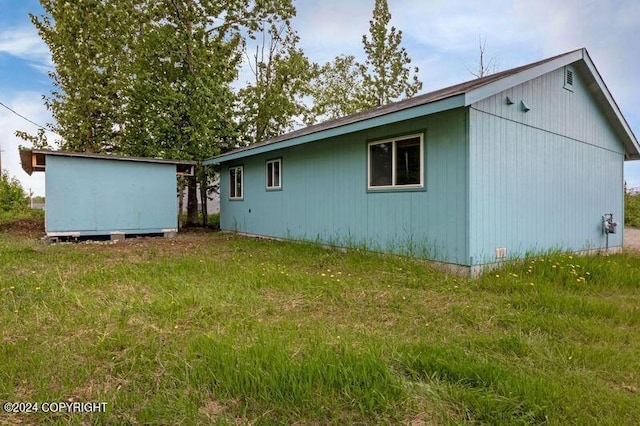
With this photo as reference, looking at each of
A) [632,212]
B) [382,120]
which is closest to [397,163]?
[382,120]

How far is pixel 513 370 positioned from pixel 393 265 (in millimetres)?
3290

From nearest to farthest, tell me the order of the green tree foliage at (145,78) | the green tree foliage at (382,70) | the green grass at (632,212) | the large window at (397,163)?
1. the large window at (397,163)
2. the green tree foliage at (145,78)
3. the green grass at (632,212)
4. the green tree foliage at (382,70)

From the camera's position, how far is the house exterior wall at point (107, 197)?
889 cm

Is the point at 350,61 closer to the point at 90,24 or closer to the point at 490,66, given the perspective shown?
the point at 490,66

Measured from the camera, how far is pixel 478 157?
5270mm

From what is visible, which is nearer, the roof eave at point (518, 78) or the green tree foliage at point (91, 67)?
the roof eave at point (518, 78)

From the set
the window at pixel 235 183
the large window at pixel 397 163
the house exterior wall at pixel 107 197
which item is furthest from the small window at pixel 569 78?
the house exterior wall at pixel 107 197

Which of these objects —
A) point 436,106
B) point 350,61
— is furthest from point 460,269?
point 350,61

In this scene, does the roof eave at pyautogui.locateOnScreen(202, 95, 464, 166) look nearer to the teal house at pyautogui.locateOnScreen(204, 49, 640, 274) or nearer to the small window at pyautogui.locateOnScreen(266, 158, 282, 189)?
the teal house at pyautogui.locateOnScreen(204, 49, 640, 274)

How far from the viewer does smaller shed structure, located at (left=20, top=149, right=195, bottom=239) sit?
887 centimetres

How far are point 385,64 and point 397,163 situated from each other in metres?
16.0

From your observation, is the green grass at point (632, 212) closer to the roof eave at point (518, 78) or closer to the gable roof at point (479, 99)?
the gable roof at point (479, 99)
